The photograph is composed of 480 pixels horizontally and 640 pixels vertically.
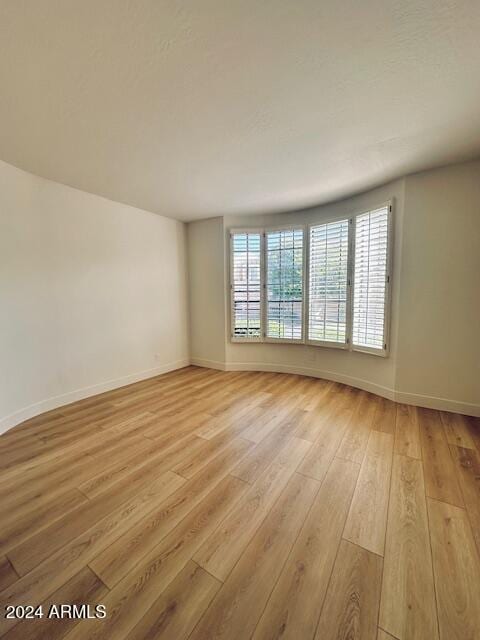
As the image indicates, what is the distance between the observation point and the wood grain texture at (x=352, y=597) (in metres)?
0.98

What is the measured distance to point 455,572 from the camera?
3.89 ft

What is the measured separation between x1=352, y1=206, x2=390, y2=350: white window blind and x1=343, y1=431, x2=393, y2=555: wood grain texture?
54.1 inches

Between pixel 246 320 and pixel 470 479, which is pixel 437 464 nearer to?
pixel 470 479

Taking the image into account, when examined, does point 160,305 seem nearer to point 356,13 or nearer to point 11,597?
point 11,597

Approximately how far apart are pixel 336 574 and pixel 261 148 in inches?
113

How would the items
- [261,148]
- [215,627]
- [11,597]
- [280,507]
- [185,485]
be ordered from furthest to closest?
1. [261,148]
2. [185,485]
3. [280,507]
4. [11,597]
5. [215,627]

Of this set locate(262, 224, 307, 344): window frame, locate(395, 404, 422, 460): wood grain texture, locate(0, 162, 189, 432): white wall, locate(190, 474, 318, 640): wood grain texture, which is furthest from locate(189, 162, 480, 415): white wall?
locate(0, 162, 189, 432): white wall

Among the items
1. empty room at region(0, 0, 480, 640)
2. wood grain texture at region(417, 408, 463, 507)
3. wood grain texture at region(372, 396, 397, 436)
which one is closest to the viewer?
empty room at region(0, 0, 480, 640)

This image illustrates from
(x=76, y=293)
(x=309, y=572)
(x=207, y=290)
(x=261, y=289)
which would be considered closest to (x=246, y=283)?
(x=261, y=289)

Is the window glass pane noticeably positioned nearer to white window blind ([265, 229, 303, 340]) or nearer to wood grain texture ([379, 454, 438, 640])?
white window blind ([265, 229, 303, 340])

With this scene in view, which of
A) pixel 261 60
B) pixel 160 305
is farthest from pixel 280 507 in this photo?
pixel 160 305

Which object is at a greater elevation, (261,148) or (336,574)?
(261,148)

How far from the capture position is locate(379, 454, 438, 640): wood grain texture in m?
1.00

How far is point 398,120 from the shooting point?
74.2 inches
